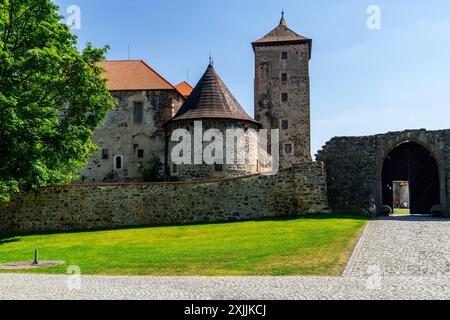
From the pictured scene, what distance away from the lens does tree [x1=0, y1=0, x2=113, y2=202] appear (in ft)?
67.6

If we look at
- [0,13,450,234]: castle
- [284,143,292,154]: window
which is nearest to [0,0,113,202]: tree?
[0,13,450,234]: castle

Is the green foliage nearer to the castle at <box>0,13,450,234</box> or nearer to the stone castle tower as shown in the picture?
the castle at <box>0,13,450,234</box>

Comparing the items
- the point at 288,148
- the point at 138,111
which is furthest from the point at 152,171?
the point at 288,148

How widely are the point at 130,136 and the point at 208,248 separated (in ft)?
82.3

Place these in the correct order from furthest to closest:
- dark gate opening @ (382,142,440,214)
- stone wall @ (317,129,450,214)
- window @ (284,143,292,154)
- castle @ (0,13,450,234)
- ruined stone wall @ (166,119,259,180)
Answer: window @ (284,143,292,154) → ruined stone wall @ (166,119,259,180) → dark gate opening @ (382,142,440,214) → stone wall @ (317,129,450,214) → castle @ (0,13,450,234)

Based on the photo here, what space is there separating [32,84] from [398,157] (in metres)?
19.4

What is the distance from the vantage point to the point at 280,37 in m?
49.3

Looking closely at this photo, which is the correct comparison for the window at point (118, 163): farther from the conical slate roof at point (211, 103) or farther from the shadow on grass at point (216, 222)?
the shadow on grass at point (216, 222)

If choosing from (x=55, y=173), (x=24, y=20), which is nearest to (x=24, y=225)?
(x=55, y=173)

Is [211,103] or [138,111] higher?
[138,111]

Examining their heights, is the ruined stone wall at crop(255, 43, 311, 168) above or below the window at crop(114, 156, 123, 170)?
above

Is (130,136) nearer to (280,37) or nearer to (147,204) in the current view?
(147,204)

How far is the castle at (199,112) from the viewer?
3303cm

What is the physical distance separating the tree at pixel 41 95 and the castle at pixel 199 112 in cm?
311
